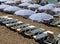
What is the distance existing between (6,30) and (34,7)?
9.24 metres

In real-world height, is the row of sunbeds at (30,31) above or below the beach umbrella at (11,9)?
above

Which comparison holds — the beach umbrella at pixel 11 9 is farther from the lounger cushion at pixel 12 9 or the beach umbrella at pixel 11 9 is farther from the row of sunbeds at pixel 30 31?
the row of sunbeds at pixel 30 31

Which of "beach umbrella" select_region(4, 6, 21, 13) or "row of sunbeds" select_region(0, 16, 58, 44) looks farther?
"beach umbrella" select_region(4, 6, 21, 13)

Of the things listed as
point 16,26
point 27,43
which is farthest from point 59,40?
point 16,26

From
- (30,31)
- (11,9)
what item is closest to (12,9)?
(11,9)

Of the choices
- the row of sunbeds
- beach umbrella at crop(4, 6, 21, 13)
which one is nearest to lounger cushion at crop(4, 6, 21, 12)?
beach umbrella at crop(4, 6, 21, 13)

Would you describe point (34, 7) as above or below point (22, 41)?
below

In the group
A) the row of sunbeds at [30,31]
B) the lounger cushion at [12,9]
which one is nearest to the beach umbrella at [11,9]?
the lounger cushion at [12,9]

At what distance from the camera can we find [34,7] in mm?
21781

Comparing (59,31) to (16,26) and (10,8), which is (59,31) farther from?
(10,8)

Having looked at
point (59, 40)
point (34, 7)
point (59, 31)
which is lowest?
point (34, 7)

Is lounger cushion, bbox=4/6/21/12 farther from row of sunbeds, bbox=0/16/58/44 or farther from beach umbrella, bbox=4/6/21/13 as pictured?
row of sunbeds, bbox=0/16/58/44

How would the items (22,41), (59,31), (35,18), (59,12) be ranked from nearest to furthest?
(22,41), (59,31), (35,18), (59,12)

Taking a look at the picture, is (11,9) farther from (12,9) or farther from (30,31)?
(30,31)
